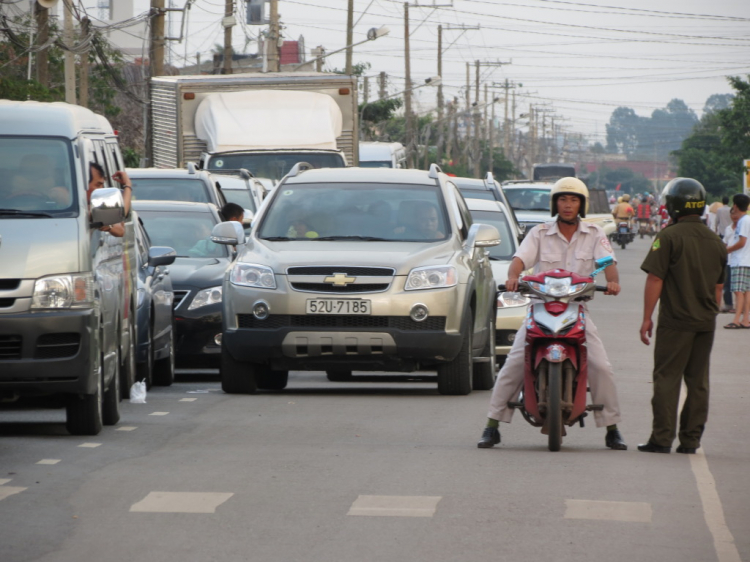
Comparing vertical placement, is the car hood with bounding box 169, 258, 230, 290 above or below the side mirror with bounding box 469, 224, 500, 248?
below

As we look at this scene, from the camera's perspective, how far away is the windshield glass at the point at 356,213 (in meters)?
13.0

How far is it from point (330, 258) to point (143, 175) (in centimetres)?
618

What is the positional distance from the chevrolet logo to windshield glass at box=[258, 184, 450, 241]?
0.86 metres

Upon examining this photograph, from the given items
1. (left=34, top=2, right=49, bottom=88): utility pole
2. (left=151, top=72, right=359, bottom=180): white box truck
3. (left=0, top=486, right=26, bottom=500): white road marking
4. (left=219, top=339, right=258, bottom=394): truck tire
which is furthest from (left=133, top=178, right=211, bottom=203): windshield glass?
(left=34, top=2, right=49, bottom=88): utility pole

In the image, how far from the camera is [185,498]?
740 centimetres

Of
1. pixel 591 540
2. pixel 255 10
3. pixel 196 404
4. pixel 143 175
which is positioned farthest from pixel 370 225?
pixel 255 10

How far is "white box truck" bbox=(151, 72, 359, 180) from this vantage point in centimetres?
2522

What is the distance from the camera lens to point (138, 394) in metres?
12.3

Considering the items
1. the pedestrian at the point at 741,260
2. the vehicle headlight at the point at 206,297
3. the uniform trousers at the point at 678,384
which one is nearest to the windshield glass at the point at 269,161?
the pedestrian at the point at 741,260

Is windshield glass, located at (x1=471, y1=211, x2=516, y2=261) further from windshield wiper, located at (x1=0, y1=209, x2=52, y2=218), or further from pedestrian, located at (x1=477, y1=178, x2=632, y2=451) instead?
windshield wiper, located at (x1=0, y1=209, x2=52, y2=218)

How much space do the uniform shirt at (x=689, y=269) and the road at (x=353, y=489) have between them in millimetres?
832

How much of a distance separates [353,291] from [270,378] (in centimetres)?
149

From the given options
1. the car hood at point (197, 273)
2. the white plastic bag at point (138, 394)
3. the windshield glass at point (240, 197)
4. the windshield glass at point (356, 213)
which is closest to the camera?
the white plastic bag at point (138, 394)

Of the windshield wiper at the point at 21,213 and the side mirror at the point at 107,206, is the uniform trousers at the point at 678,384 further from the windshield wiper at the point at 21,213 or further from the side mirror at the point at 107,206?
the windshield wiper at the point at 21,213
